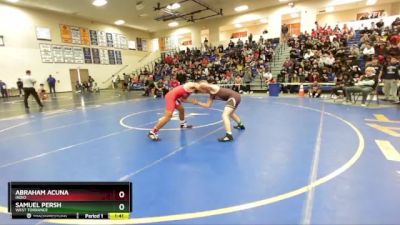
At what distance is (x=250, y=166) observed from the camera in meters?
3.67

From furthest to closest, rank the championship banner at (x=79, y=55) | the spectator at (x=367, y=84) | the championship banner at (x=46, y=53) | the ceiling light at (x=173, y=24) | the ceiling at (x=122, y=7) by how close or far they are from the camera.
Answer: the ceiling light at (x=173, y=24), the championship banner at (x=79, y=55), the championship banner at (x=46, y=53), the ceiling at (x=122, y=7), the spectator at (x=367, y=84)

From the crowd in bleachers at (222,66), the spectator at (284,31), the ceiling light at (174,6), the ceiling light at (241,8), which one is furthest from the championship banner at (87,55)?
the spectator at (284,31)

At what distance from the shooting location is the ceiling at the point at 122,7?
18.4 metres

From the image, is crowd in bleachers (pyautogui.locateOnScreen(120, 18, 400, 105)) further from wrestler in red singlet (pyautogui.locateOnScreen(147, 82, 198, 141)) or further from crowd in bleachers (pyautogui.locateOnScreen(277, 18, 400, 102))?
wrestler in red singlet (pyautogui.locateOnScreen(147, 82, 198, 141))

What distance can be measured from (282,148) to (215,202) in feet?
7.14

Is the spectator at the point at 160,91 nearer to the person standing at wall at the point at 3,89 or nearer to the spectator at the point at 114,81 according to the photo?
the person standing at wall at the point at 3,89

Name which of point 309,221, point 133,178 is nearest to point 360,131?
point 309,221

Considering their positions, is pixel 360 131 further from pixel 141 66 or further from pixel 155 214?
pixel 141 66

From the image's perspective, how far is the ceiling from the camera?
18438 millimetres

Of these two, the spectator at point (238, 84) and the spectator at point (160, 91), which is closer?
the spectator at point (160, 91)

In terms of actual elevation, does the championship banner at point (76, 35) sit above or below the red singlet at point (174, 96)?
above

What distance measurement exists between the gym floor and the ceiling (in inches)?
585

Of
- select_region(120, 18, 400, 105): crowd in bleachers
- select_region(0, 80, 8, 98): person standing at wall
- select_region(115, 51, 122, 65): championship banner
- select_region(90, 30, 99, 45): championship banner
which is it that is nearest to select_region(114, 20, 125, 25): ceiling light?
select_region(90, 30, 99, 45): championship banner
